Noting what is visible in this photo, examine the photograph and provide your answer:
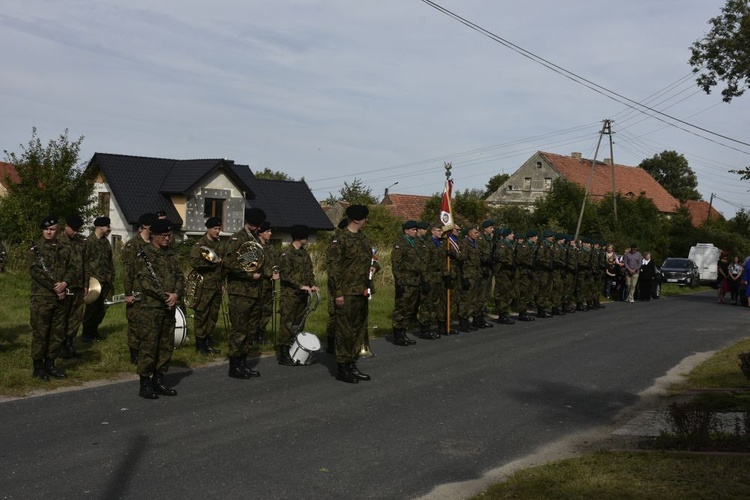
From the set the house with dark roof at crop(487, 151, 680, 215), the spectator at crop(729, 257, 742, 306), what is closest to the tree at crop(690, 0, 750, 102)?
the spectator at crop(729, 257, 742, 306)

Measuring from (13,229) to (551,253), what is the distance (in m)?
18.0

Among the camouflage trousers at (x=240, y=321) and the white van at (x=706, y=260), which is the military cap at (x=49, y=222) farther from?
the white van at (x=706, y=260)

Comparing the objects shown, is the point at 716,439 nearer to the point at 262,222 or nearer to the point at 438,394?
the point at 438,394

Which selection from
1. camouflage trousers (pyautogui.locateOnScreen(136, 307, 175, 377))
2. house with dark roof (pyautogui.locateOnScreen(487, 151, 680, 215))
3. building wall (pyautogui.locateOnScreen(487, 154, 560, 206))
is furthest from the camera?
building wall (pyautogui.locateOnScreen(487, 154, 560, 206))

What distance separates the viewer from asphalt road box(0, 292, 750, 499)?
20.4ft

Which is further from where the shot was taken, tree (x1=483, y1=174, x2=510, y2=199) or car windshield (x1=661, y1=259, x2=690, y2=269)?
tree (x1=483, y1=174, x2=510, y2=199)

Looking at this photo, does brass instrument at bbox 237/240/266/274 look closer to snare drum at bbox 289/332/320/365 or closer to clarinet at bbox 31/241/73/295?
snare drum at bbox 289/332/320/365

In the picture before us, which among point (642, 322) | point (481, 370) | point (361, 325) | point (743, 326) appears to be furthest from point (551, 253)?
point (361, 325)

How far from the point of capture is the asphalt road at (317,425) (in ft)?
20.4

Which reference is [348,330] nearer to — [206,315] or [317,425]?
[317,425]

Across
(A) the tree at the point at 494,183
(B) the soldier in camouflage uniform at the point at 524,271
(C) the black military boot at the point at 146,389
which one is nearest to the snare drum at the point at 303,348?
(C) the black military boot at the point at 146,389

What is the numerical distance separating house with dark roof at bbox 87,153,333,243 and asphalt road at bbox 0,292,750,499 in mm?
37205

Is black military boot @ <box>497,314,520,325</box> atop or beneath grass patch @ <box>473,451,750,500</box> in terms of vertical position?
atop

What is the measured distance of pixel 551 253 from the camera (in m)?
20.4
